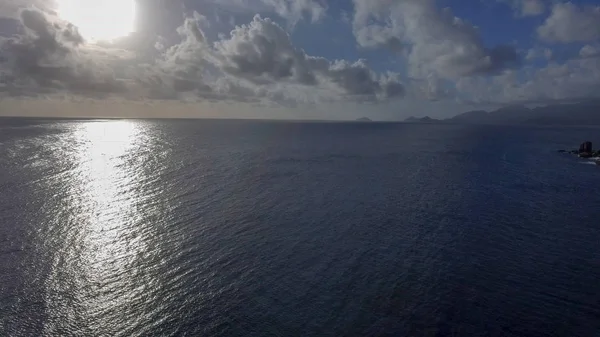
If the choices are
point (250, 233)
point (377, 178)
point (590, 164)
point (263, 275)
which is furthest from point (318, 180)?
point (590, 164)

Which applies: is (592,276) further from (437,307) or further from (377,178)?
(377,178)

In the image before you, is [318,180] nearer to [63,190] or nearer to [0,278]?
[63,190]

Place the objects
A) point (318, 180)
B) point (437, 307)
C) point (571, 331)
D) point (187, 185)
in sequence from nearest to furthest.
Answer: point (571, 331), point (437, 307), point (187, 185), point (318, 180)

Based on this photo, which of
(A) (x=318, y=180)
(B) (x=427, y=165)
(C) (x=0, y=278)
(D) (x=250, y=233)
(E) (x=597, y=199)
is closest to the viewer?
(C) (x=0, y=278)

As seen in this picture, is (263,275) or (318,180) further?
(318,180)

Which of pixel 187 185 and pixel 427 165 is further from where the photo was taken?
pixel 427 165

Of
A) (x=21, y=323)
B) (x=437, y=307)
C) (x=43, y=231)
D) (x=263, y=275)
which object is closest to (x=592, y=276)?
(x=437, y=307)
